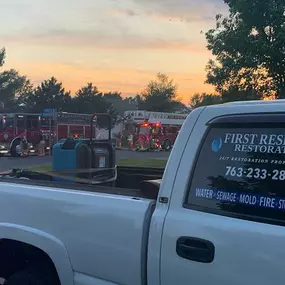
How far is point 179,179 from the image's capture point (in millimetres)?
2484

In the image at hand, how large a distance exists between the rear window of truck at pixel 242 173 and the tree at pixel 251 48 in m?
9.10

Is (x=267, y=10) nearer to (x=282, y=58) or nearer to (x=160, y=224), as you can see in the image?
(x=282, y=58)

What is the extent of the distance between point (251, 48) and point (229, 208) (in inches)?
375

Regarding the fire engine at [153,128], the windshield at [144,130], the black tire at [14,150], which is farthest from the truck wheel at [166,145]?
the black tire at [14,150]

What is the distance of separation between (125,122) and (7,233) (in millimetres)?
33137

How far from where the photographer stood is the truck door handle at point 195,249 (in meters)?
2.24

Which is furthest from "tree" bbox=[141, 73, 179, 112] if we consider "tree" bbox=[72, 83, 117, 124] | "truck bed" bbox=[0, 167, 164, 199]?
"truck bed" bbox=[0, 167, 164, 199]

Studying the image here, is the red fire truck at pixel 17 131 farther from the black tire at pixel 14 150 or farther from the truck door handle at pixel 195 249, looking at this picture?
the truck door handle at pixel 195 249

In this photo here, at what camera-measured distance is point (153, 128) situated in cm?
3519

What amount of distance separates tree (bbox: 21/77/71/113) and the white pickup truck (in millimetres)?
62276

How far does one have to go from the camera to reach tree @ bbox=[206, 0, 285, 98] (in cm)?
1085

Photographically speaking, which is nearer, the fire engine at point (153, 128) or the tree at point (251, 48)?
the tree at point (251, 48)

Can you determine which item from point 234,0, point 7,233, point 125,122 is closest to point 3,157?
point 125,122

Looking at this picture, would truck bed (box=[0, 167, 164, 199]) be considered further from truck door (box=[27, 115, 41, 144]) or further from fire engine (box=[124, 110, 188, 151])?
fire engine (box=[124, 110, 188, 151])
